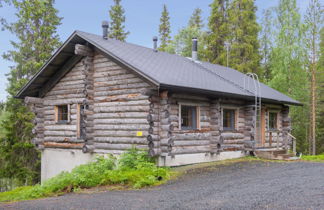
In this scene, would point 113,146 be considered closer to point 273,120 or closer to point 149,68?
point 149,68

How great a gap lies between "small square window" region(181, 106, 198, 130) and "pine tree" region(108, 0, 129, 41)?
24.4m

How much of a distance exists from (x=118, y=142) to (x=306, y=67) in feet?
66.6

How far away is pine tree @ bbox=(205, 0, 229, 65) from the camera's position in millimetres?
32219

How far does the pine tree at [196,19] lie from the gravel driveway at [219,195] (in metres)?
35.7

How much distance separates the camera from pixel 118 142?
42.4ft

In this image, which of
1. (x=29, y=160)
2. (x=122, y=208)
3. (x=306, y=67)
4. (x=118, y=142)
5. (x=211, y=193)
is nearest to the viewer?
(x=122, y=208)

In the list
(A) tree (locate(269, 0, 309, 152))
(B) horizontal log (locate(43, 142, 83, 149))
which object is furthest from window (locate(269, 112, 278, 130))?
(B) horizontal log (locate(43, 142, 83, 149))

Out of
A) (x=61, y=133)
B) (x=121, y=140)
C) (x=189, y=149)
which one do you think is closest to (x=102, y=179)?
(x=121, y=140)

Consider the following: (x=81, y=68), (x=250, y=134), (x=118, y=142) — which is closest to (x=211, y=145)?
(x=250, y=134)

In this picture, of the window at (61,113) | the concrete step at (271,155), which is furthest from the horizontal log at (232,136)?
the window at (61,113)

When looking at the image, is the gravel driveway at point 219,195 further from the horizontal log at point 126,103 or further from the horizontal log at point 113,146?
the horizontal log at point 126,103

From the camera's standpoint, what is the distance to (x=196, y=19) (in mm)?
44531

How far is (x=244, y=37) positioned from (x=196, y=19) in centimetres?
1556

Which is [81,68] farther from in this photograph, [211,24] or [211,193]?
[211,24]
